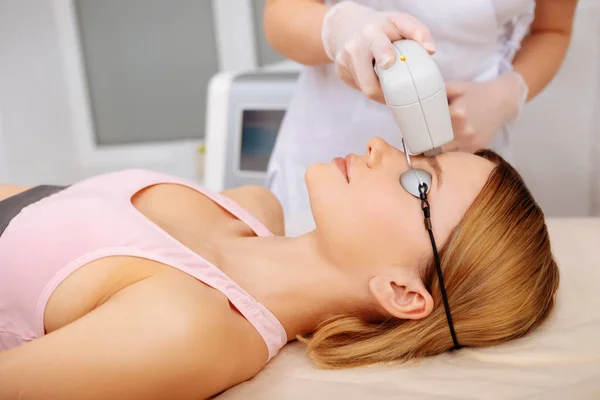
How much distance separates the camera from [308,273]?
3.44ft

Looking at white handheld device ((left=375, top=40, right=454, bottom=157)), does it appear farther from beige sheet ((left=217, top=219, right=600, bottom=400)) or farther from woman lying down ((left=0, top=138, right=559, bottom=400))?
beige sheet ((left=217, top=219, right=600, bottom=400))

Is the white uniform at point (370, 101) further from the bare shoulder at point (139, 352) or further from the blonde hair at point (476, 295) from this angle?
the bare shoulder at point (139, 352)

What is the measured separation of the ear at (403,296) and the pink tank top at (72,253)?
17 cm

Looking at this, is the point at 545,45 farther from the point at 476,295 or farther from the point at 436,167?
the point at 476,295

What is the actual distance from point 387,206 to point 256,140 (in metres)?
0.98

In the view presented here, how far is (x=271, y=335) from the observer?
0.99 m

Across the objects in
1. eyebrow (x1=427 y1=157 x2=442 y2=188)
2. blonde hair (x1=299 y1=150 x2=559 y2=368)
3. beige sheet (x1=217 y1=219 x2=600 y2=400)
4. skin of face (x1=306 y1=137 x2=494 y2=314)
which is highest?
eyebrow (x1=427 y1=157 x2=442 y2=188)

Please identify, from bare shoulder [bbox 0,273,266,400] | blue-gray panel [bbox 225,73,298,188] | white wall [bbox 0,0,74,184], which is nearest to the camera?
bare shoulder [bbox 0,273,266,400]

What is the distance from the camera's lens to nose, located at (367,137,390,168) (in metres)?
1.05

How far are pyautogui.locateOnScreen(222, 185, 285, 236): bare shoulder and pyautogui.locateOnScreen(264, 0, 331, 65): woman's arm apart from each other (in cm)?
31

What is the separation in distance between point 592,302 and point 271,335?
0.56 meters

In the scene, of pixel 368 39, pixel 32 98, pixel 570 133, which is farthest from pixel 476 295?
pixel 32 98

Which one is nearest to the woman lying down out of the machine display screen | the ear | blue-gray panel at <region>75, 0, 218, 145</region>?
the ear

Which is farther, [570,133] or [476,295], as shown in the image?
[570,133]
